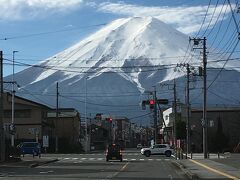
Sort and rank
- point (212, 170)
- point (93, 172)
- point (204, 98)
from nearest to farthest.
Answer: point (212, 170), point (93, 172), point (204, 98)

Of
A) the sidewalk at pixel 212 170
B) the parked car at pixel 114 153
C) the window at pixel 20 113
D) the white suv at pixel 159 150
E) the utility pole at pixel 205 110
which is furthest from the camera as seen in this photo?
the window at pixel 20 113

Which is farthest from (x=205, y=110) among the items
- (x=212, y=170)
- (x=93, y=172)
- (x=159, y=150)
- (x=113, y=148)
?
(x=93, y=172)

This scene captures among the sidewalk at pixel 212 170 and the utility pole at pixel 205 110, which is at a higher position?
the utility pole at pixel 205 110

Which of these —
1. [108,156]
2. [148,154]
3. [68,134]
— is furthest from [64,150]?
[108,156]

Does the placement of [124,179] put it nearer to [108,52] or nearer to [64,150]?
[64,150]

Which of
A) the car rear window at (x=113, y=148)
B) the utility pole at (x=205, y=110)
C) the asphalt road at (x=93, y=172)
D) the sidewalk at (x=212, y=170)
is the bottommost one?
the asphalt road at (x=93, y=172)

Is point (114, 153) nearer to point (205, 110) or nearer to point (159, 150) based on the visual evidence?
point (205, 110)

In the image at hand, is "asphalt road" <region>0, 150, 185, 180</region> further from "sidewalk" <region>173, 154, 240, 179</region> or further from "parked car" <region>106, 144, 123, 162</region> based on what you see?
"parked car" <region>106, 144, 123, 162</region>

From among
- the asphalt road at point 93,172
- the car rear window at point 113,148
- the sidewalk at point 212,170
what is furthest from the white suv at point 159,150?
the asphalt road at point 93,172

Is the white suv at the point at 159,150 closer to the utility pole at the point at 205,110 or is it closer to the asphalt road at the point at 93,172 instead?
the utility pole at the point at 205,110

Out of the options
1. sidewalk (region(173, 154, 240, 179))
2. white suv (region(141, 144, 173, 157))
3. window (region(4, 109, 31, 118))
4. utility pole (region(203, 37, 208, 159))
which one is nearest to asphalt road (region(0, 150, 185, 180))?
sidewalk (region(173, 154, 240, 179))

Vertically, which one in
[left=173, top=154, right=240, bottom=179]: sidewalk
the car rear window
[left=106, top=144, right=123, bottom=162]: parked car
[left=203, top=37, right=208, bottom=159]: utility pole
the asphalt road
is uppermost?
[left=203, top=37, right=208, bottom=159]: utility pole

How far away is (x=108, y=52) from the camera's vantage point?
19688 cm

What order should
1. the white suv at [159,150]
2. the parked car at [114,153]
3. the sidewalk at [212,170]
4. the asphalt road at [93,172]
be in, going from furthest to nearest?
the white suv at [159,150] → the parked car at [114,153] → the asphalt road at [93,172] → the sidewalk at [212,170]
